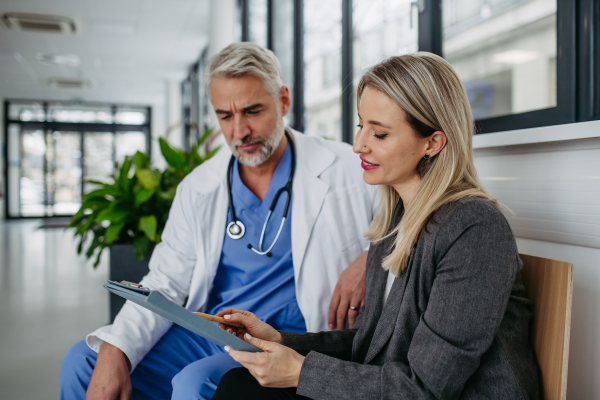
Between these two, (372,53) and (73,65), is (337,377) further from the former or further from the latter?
(73,65)

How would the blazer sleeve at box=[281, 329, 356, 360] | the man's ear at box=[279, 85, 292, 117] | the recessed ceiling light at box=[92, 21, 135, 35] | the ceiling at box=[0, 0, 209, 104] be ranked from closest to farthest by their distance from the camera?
the blazer sleeve at box=[281, 329, 356, 360]
the man's ear at box=[279, 85, 292, 117]
the ceiling at box=[0, 0, 209, 104]
the recessed ceiling light at box=[92, 21, 135, 35]

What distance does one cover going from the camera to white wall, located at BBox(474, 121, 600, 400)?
0.97 meters

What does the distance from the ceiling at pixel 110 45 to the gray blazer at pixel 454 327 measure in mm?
5110

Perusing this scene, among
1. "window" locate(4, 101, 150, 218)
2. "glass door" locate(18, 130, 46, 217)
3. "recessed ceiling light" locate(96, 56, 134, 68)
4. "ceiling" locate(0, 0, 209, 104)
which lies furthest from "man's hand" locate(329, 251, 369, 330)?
"glass door" locate(18, 130, 46, 217)

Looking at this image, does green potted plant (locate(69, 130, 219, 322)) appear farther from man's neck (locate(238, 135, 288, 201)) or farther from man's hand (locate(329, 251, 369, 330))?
man's hand (locate(329, 251, 369, 330))

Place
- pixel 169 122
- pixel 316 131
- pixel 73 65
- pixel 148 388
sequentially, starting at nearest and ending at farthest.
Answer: pixel 148 388 < pixel 316 131 < pixel 73 65 < pixel 169 122

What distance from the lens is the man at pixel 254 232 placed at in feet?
4.36

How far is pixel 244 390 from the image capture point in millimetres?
885

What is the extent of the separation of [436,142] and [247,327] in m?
0.62

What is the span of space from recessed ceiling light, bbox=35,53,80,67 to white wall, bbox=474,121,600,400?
752 cm

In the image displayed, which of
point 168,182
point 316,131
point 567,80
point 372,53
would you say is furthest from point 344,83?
point 567,80

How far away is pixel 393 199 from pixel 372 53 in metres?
1.90

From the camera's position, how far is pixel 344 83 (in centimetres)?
277

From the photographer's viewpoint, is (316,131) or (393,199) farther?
(316,131)
